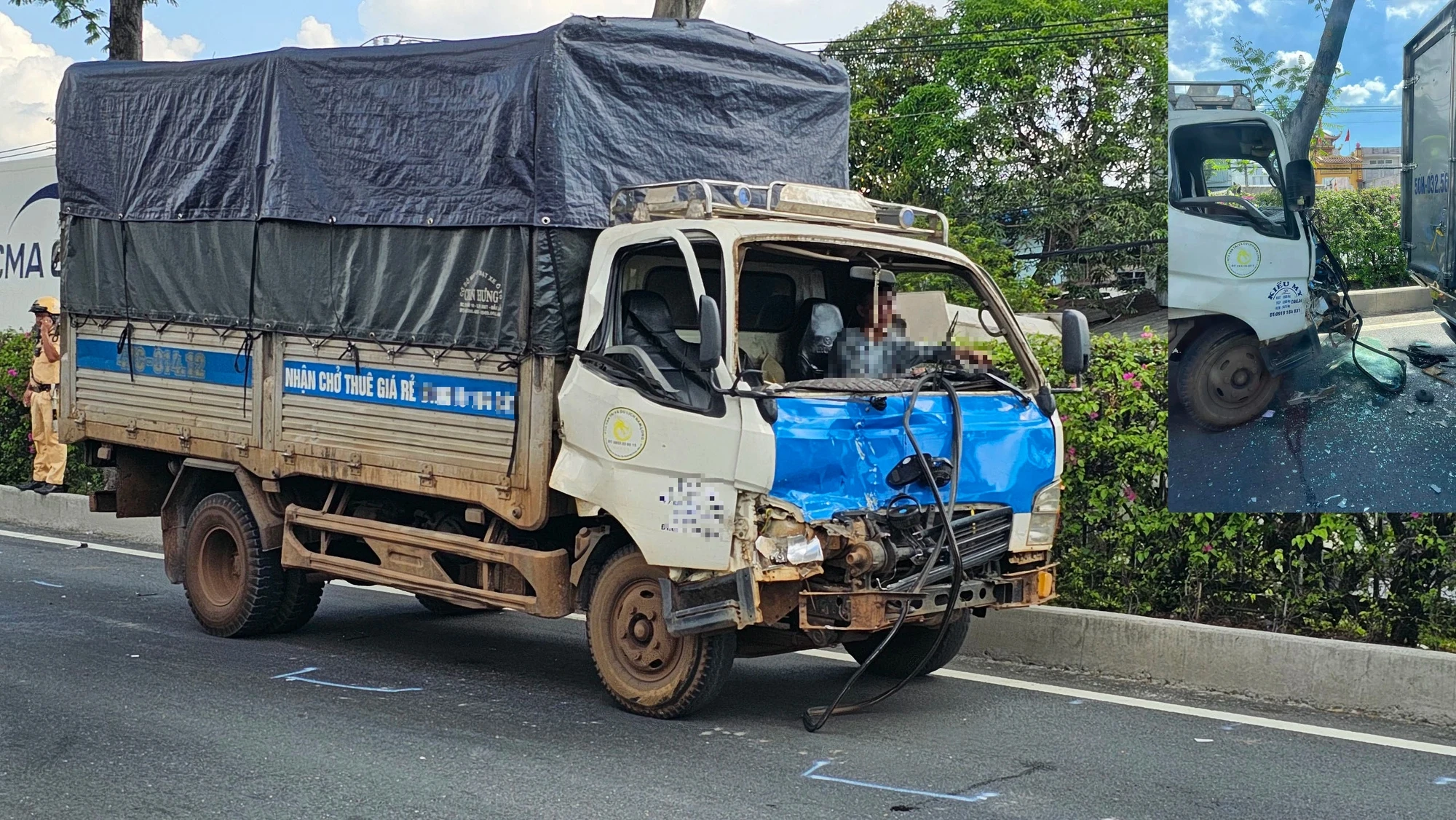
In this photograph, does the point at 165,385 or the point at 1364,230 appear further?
the point at 165,385

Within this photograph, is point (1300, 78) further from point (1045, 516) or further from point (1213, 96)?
point (1045, 516)

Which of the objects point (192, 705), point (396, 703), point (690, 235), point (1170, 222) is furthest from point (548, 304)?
point (1170, 222)

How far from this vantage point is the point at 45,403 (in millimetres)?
14422

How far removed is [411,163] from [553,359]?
166 centimetres

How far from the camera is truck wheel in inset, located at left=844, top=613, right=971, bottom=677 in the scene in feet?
24.7

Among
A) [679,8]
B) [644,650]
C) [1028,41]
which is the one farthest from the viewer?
[1028,41]

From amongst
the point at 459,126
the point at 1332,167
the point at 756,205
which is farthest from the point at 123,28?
A: the point at 1332,167

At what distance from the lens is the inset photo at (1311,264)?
24.6 feet

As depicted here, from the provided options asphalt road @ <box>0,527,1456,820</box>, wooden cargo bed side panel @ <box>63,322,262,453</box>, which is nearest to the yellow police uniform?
wooden cargo bed side panel @ <box>63,322,262,453</box>

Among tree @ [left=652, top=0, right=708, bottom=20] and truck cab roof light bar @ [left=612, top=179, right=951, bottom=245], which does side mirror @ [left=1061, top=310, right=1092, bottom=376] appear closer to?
truck cab roof light bar @ [left=612, top=179, right=951, bottom=245]

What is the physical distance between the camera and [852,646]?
8133 mm

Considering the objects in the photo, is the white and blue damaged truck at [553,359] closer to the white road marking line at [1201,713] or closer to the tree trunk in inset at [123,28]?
the white road marking line at [1201,713]

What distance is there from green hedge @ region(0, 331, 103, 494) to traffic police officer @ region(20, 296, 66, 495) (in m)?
0.18

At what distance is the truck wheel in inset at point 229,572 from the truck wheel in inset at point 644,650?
8.98ft
